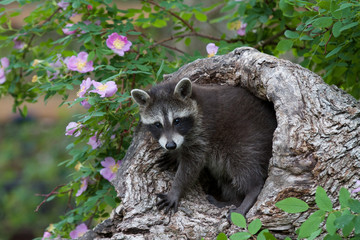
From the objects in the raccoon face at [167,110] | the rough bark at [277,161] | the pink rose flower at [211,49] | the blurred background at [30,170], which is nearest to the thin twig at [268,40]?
the pink rose flower at [211,49]

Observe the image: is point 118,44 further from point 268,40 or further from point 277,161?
point 277,161

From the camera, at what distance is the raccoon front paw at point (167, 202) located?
119 inches

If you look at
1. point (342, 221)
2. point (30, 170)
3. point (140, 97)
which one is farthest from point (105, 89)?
point (30, 170)

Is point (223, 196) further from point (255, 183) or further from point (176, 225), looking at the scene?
point (176, 225)

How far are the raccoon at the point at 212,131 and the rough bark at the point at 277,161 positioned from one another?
0.13 metres

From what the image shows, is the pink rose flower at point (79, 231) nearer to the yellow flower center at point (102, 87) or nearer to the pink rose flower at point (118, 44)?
the yellow flower center at point (102, 87)

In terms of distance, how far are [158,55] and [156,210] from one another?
1.41 metres

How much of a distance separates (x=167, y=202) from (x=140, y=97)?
0.78 m

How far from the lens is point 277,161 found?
2650 millimetres

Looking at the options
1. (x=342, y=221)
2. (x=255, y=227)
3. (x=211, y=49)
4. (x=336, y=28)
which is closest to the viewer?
(x=342, y=221)

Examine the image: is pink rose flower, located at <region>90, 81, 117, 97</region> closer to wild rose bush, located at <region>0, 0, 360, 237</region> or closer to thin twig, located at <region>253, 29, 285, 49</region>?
wild rose bush, located at <region>0, 0, 360, 237</region>

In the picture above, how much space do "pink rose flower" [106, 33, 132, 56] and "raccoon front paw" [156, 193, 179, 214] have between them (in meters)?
1.14

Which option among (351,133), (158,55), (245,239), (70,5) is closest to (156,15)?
(158,55)

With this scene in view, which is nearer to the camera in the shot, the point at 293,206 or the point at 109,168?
the point at 293,206
